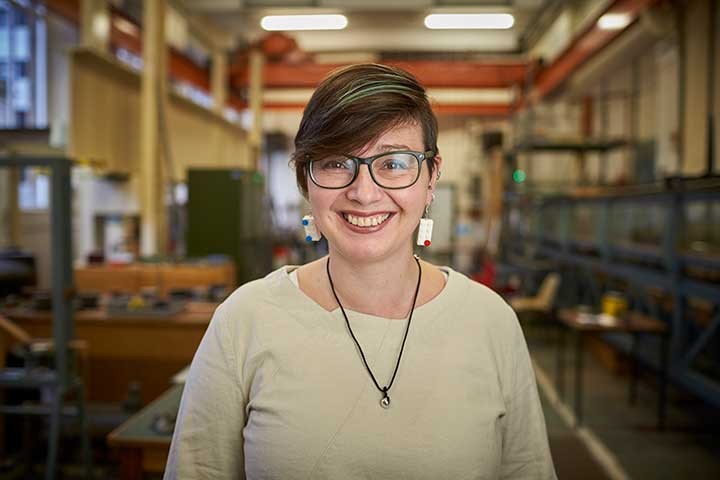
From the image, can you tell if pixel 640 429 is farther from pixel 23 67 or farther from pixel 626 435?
pixel 23 67

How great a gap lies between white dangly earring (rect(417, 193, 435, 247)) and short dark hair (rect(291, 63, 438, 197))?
0.46 feet

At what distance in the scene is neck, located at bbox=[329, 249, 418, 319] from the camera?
44.1 inches

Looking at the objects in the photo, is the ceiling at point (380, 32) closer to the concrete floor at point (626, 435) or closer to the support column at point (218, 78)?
the support column at point (218, 78)

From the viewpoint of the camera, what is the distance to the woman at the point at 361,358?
3.35ft

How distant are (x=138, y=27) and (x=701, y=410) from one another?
748 cm

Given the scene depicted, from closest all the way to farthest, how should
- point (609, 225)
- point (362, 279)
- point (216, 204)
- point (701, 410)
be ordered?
point (362, 279), point (701, 410), point (609, 225), point (216, 204)

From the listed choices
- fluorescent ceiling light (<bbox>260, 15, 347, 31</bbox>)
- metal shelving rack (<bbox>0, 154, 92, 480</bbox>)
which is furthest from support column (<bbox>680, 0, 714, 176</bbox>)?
metal shelving rack (<bbox>0, 154, 92, 480</bbox>)

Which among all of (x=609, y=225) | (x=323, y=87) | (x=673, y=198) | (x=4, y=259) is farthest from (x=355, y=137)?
(x=609, y=225)

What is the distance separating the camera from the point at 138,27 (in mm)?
Answer: 8070

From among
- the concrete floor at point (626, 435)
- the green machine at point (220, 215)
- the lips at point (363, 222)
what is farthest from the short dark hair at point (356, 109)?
the green machine at point (220, 215)

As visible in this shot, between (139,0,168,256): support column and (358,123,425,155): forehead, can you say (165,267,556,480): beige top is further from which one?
(139,0,168,256): support column

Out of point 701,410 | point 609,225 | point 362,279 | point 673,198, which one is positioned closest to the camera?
point 362,279

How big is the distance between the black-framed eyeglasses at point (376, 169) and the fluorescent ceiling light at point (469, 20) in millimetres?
5346

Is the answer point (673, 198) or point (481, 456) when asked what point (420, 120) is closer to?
point (481, 456)
